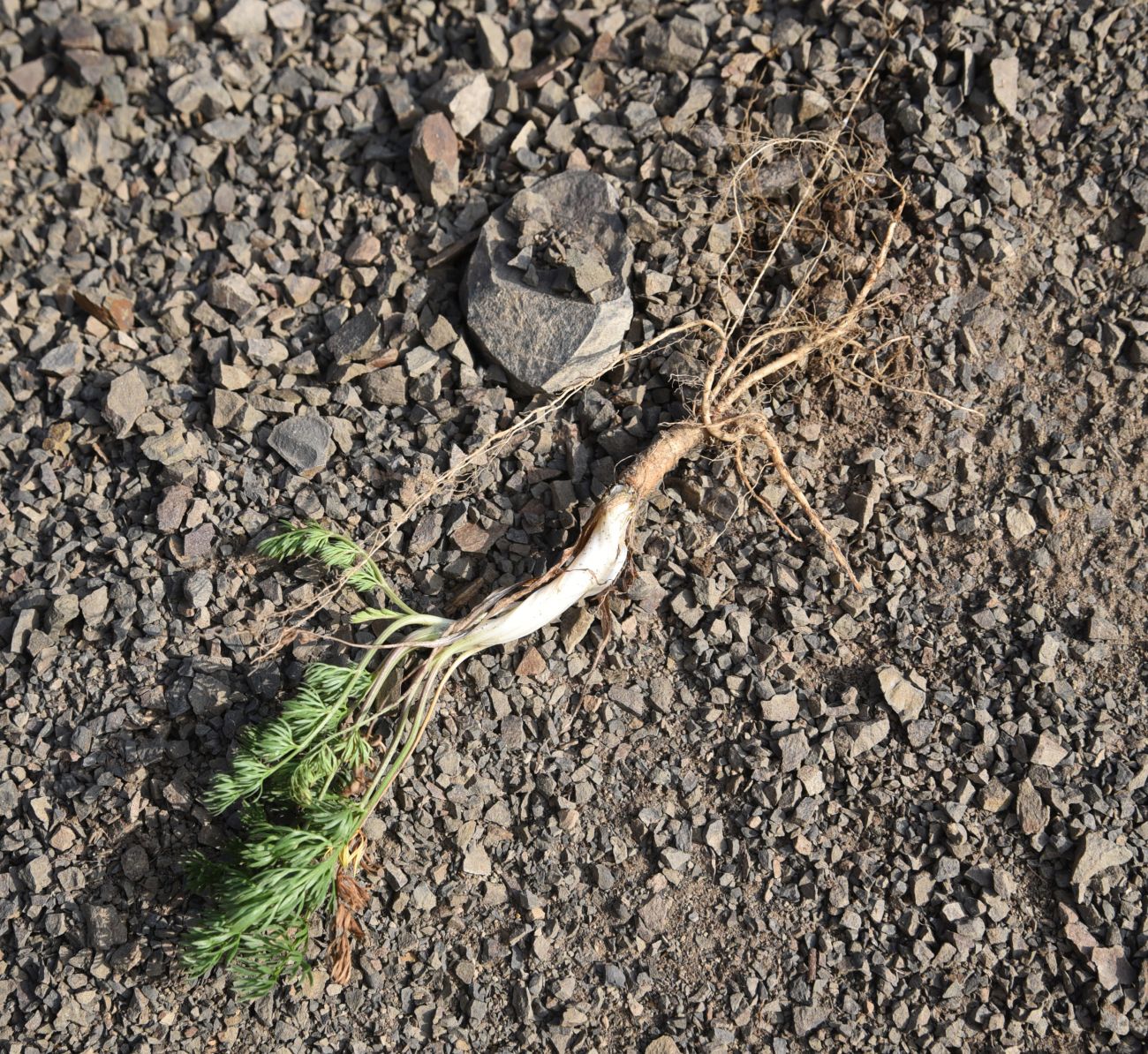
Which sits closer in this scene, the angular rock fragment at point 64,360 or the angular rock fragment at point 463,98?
the angular rock fragment at point 64,360

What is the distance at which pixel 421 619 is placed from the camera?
9.84ft

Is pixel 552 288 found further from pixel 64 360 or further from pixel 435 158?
pixel 64 360

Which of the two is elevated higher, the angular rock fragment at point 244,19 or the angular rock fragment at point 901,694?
the angular rock fragment at point 244,19

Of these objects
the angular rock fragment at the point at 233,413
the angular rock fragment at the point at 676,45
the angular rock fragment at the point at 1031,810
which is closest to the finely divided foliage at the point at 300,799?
the angular rock fragment at the point at 233,413

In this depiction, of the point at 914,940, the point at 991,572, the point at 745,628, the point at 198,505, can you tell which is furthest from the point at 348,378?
the point at 914,940

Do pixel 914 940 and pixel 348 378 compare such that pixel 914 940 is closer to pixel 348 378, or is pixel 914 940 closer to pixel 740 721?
pixel 740 721

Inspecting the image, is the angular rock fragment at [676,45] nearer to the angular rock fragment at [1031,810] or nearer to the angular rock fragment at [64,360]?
the angular rock fragment at [64,360]

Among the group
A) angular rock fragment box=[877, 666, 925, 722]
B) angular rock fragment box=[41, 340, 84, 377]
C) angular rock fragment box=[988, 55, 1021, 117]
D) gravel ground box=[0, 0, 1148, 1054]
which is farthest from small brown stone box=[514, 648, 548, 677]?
angular rock fragment box=[988, 55, 1021, 117]

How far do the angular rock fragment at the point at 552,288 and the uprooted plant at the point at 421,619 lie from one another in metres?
0.24

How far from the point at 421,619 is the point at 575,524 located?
21.4 inches

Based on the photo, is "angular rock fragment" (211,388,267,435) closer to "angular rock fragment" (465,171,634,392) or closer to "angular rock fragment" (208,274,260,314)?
"angular rock fragment" (208,274,260,314)

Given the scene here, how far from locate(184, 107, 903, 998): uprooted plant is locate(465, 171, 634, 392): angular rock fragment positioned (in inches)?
9.6

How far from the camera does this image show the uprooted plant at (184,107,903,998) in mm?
2648

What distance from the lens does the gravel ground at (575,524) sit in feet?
9.33
